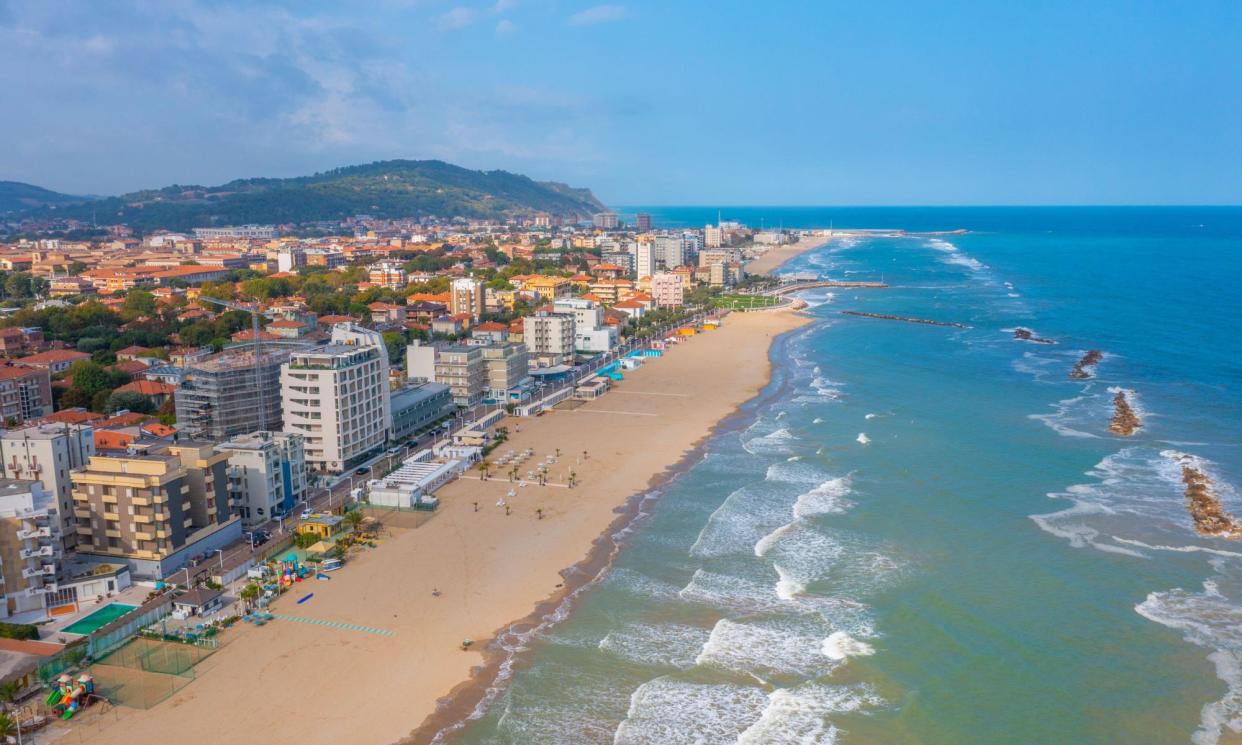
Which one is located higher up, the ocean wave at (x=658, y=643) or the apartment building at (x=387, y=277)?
the apartment building at (x=387, y=277)

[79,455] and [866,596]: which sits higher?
[79,455]

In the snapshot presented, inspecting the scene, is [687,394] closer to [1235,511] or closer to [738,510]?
[738,510]

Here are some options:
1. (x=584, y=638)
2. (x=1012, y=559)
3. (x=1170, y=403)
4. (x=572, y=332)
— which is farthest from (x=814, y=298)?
(x=584, y=638)

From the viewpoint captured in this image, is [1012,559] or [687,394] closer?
[1012,559]

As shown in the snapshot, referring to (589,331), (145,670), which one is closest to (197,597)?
(145,670)

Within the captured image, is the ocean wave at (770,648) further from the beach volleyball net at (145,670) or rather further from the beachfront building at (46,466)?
the beachfront building at (46,466)

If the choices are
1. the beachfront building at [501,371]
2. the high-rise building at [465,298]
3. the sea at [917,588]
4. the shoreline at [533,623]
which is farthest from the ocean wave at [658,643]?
the high-rise building at [465,298]
